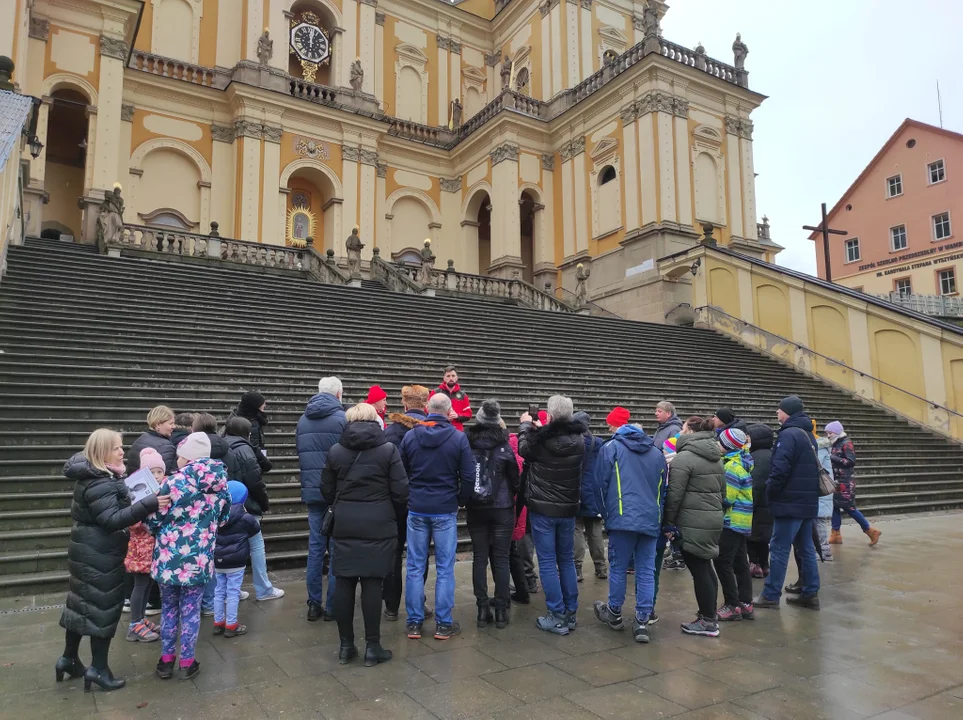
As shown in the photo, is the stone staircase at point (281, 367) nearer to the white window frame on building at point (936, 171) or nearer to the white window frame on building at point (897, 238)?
the white window frame on building at point (897, 238)

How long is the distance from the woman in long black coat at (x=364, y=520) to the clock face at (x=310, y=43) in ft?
96.0

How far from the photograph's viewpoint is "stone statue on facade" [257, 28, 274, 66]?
2630cm

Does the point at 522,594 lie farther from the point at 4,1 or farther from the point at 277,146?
the point at 277,146

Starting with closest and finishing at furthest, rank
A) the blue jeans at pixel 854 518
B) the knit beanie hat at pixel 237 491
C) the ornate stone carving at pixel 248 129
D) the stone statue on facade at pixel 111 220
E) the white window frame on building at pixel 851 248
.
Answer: the knit beanie hat at pixel 237 491 < the blue jeans at pixel 854 518 < the stone statue on facade at pixel 111 220 < the ornate stone carving at pixel 248 129 < the white window frame on building at pixel 851 248

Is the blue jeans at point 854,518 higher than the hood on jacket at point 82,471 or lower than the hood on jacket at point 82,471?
lower

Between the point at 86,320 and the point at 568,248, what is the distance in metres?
21.5

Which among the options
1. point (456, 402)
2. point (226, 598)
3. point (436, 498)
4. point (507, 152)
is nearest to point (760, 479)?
point (456, 402)

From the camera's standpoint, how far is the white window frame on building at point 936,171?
34.8m

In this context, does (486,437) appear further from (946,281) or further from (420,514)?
(946,281)

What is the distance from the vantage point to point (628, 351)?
1678cm

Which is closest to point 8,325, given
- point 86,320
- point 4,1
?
point 86,320

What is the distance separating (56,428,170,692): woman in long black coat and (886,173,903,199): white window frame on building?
43.0 meters

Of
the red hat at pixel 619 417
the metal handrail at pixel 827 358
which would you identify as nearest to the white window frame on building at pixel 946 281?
the metal handrail at pixel 827 358

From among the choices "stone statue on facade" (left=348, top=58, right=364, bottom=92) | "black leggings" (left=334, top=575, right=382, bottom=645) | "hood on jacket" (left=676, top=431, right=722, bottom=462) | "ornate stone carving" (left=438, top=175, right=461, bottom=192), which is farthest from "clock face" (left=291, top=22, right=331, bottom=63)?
"black leggings" (left=334, top=575, right=382, bottom=645)
